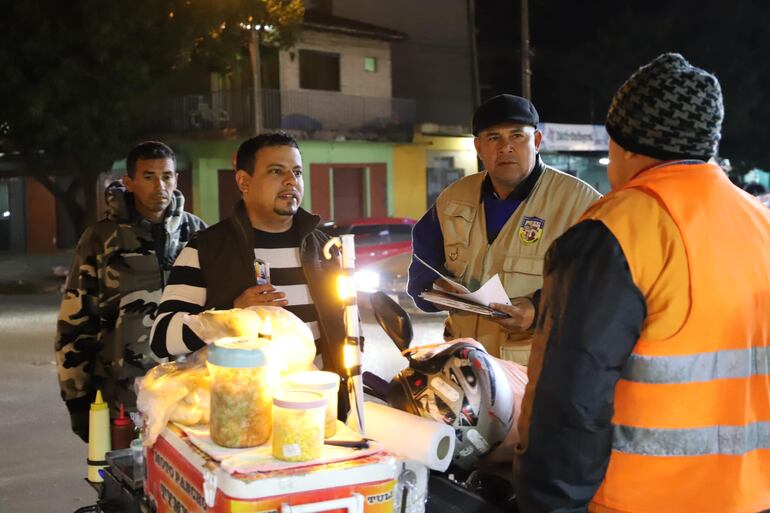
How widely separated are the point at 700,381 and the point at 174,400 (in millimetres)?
1331

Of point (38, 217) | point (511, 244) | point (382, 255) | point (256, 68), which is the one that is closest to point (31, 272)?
point (38, 217)

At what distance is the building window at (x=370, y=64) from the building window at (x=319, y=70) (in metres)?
1.20

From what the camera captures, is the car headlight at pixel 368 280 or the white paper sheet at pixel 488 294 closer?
the white paper sheet at pixel 488 294

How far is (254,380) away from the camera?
1979 mm

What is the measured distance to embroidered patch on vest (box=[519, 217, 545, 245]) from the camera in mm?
3160

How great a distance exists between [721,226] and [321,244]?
184 centimetres

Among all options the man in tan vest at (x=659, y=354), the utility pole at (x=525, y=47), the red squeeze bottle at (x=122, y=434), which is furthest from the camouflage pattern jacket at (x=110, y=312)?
the utility pole at (x=525, y=47)

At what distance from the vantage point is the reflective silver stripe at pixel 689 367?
1.70 metres

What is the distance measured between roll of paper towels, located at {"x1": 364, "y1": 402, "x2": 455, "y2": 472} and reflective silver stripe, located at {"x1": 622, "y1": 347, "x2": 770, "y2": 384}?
57cm

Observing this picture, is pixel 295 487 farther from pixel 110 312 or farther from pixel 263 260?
pixel 110 312

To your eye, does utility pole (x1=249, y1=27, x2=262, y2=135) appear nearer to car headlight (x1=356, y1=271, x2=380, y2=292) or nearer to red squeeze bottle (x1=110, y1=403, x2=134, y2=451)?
car headlight (x1=356, y1=271, x2=380, y2=292)

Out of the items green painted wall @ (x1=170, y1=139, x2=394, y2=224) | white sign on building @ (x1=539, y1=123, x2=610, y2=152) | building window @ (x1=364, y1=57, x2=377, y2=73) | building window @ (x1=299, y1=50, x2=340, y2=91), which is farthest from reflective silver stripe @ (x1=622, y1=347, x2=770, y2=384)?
building window @ (x1=364, y1=57, x2=377, y2=73)

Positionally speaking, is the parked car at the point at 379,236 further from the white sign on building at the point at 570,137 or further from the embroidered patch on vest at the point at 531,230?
the embroidered patch on vest at the point at 531,230

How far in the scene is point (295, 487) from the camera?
1.75m
